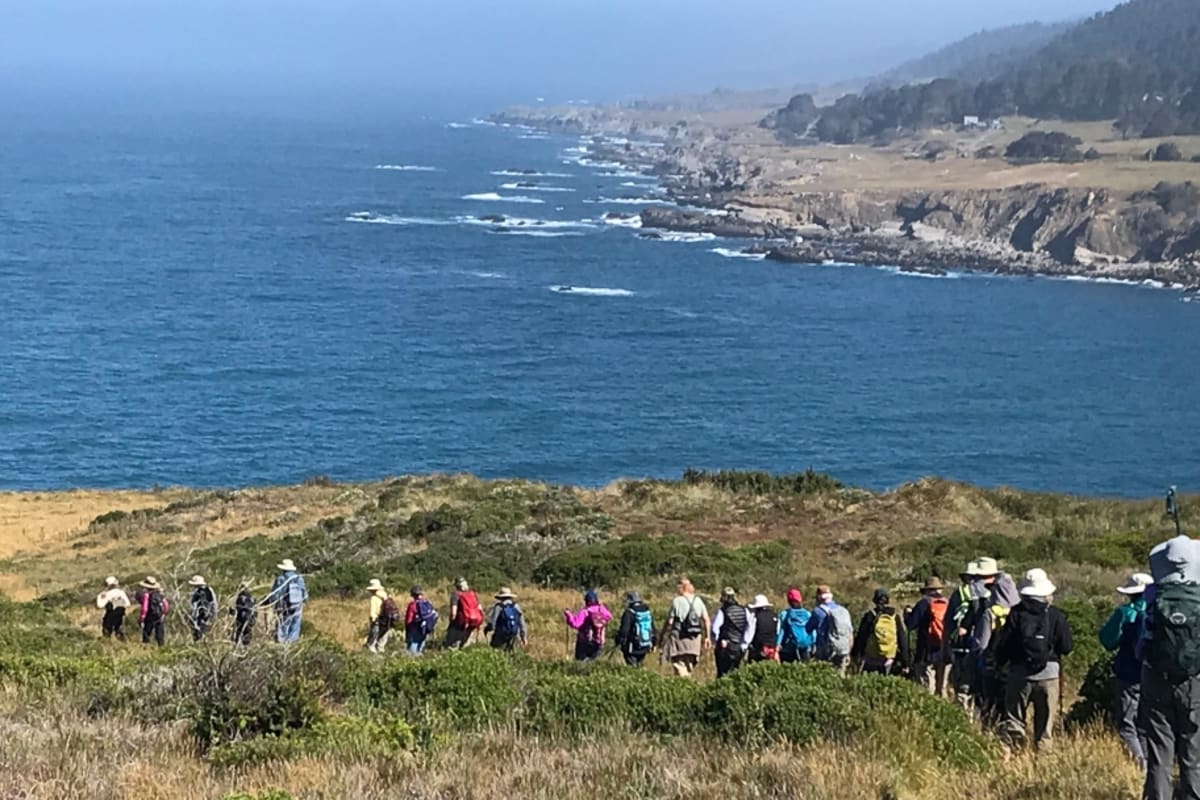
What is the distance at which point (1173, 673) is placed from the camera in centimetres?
607

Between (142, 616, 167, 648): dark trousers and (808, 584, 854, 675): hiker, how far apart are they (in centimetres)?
892

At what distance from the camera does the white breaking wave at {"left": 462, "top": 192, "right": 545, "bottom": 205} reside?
126m

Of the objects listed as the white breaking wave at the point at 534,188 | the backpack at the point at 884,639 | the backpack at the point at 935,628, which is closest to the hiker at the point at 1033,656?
the backpack at the point at 935,628

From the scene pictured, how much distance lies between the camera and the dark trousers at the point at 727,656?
13.1 m

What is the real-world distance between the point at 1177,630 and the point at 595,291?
79788 millimetres

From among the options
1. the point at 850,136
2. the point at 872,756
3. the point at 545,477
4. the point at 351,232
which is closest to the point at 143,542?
the point at 545,477

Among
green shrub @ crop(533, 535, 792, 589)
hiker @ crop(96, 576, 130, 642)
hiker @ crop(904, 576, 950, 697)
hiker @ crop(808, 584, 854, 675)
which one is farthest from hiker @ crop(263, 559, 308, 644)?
green shrub @ crop(533, 535, 792, 589)

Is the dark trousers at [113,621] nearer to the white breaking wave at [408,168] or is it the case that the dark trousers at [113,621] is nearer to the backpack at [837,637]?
the backpack at [837,637]

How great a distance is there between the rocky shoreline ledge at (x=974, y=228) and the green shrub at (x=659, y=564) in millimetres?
78891

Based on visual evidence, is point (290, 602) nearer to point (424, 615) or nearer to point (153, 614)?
point (424, 615)

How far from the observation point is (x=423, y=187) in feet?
442

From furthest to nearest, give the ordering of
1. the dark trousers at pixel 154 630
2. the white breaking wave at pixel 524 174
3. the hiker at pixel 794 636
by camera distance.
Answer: the white breaking wave at pixel 524 174 → the dark trousers at pixel 154 630 → the hiker at pixel 794 636

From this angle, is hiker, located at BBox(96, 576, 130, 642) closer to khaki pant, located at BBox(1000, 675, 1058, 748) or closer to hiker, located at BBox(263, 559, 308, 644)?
hiker, located at BBox(263, 559, 308, 644)

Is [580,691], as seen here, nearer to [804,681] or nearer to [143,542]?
[804,681]
